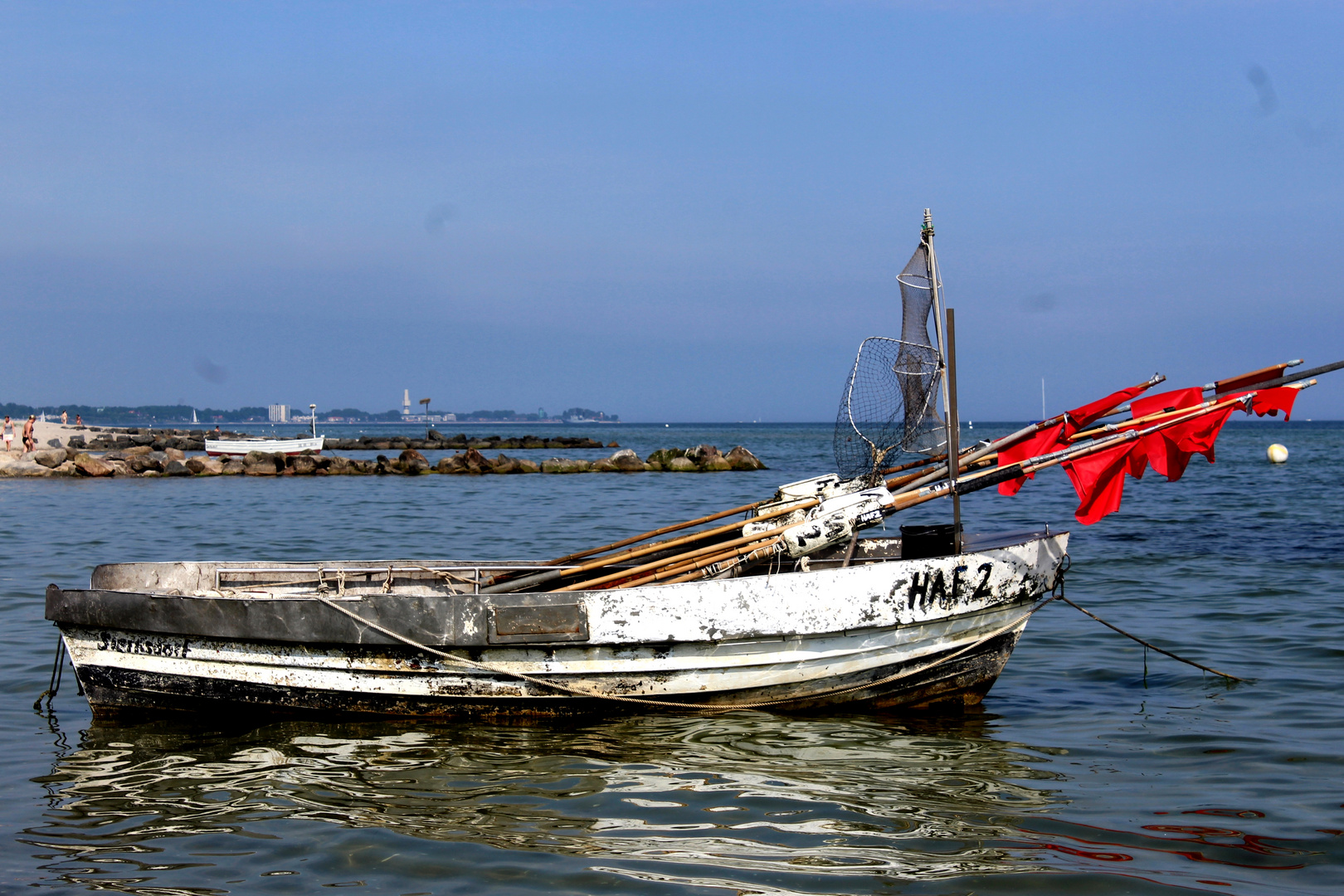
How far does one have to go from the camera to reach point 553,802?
5719 millimetres

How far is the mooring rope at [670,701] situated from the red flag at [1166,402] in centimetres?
164

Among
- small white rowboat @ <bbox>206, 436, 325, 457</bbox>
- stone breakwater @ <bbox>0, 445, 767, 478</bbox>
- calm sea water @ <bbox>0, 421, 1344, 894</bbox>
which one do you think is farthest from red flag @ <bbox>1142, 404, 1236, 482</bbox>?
small white rowboat @ <bbox>206, 436, 325, 457</bbox>

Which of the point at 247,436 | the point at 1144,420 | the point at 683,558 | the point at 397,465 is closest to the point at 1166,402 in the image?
the point at 1144,420

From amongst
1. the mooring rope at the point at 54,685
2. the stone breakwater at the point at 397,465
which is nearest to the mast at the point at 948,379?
the mooring rope at the point at 54,685

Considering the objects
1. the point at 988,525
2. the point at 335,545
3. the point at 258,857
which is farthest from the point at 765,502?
the point at 988,525

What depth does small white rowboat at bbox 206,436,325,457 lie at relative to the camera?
A: 5000cm

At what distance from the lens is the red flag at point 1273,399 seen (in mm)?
7344

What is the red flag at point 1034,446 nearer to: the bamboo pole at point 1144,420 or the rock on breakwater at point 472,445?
the bamboo pole at point 1144,420

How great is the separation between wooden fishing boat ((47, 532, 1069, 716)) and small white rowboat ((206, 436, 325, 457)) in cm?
4387

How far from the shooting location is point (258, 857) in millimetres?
4992

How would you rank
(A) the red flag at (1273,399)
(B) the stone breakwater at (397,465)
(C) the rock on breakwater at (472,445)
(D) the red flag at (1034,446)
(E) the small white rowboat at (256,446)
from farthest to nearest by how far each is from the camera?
1. (C) the rock on breakwater at (472,445)
2. (E) the small white rowboat at (256,446)
3. (B) the stone breakwater at (397,465)
4. (D) the red flag at (1034,446)
5. (A) the red flag at (1273,399)

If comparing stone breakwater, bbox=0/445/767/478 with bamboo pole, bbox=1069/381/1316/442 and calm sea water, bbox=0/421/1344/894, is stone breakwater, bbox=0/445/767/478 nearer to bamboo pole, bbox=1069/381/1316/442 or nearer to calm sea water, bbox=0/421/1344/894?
calm sea water, bbox=0/421/1344/894

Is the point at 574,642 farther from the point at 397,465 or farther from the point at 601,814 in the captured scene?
the point at 397,465

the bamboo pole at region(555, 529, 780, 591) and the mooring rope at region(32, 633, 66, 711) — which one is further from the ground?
the bamboo pole at region(555, 529, 780, 591)
